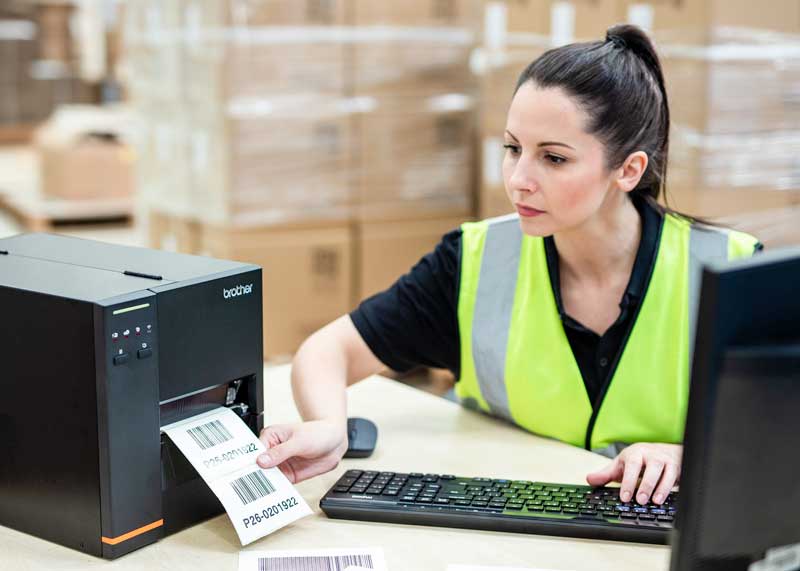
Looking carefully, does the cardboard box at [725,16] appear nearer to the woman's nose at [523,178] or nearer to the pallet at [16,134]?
the woman's nose at [523,178]

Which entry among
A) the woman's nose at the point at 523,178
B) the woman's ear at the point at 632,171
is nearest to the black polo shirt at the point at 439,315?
the woman's ear at the point at 632,171

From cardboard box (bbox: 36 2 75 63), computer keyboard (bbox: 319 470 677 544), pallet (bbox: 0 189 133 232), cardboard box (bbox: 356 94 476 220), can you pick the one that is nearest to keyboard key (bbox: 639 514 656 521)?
computer keyboard (bbox: 319 470 677 544)

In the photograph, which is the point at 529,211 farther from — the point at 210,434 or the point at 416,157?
the point at 416,157

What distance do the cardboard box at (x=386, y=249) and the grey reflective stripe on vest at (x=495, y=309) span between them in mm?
1985

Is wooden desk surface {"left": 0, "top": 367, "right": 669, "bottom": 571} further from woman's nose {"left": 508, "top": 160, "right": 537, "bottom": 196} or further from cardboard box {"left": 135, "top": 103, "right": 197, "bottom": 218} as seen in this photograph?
cardboard box {"left": 135, "top": 103, "right": 197, "bottom": 218}

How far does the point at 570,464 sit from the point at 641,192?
0.54m

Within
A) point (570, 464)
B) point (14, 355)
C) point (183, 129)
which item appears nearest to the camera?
point (14, 355)

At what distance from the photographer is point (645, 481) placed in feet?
5.10

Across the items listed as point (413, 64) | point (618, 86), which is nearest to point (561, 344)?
point (618, 86)

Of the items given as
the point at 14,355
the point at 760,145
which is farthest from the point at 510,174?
the point at 760,145

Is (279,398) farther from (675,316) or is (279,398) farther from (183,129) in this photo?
(183,129)

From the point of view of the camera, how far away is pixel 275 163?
3.91 m

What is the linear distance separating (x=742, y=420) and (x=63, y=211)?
19.6 feet

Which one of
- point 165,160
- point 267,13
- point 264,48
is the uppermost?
point 267,13
